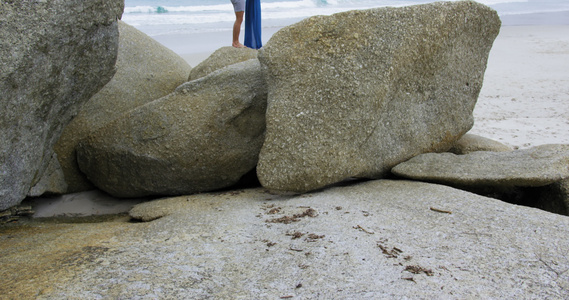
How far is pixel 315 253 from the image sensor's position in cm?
202

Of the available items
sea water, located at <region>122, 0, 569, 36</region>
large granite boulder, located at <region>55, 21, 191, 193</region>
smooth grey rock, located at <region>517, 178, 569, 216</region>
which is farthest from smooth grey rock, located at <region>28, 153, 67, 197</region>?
sea water, located at <region>122, 0, 569, 36</region>

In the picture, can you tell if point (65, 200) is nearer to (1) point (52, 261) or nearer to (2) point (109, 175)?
(2) point (109, 175)

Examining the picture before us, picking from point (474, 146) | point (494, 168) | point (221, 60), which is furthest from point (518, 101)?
point (221, 60)

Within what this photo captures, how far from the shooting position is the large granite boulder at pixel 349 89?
280 centimetres

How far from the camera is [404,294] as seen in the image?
5.52ft

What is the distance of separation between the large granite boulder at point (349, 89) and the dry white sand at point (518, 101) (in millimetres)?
1430

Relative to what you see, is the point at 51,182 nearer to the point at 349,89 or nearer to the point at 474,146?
the point at 349,89

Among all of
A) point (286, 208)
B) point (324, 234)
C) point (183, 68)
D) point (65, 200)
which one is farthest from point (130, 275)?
point (183, 68)

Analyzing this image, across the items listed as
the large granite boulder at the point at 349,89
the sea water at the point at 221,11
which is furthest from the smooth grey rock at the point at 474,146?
the sea water at the point at 221,11

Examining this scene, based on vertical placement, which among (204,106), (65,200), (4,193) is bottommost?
(65,200)

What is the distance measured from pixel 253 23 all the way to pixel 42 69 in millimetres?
3626

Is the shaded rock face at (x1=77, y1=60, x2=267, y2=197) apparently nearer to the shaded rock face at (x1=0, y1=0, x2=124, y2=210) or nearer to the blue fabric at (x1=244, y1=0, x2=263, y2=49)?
the shaded rock face at (x1=0, y1=0, x2=124, y2=210)

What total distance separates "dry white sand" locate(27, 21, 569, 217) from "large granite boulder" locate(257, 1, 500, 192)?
143cm

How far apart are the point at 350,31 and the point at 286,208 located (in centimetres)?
114
